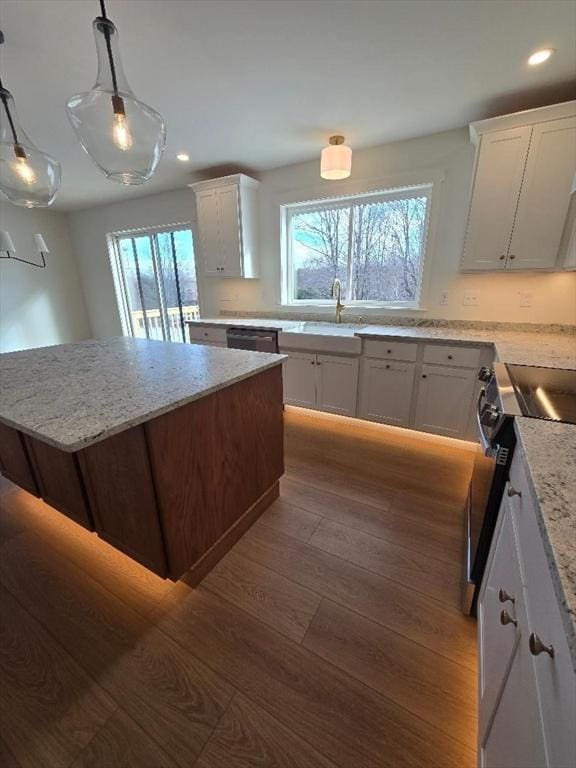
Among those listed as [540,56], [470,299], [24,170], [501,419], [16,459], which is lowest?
[16,459]

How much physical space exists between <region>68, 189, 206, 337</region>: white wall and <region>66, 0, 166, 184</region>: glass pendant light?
295cm

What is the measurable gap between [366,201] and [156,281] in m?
3.36

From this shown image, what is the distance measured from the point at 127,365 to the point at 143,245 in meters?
4.05

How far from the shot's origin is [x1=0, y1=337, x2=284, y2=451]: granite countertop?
Answer: 93cm

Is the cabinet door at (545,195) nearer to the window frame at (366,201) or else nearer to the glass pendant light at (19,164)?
the window frame at (366,201)

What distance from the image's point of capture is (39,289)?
4945 millimetres

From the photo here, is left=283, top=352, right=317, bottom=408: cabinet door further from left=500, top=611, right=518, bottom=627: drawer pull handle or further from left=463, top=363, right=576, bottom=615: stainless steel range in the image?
left=500, top=611, right=518, bottom=627: drawer pull handle

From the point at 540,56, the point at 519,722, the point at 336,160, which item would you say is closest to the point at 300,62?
the point at 336,160

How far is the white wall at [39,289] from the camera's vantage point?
457 centimetres

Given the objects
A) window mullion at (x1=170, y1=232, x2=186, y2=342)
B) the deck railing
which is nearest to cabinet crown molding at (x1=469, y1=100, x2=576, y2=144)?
the deck railing

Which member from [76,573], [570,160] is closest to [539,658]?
[76,573]

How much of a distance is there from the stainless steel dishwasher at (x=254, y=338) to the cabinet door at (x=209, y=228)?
2.86ft

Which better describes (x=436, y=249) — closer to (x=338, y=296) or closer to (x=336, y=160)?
(x=338, y=296)

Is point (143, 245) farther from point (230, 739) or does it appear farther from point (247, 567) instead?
point (230, 739)
